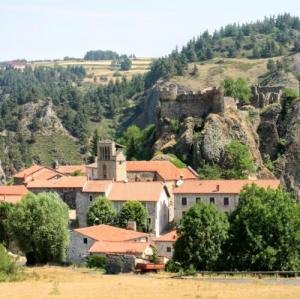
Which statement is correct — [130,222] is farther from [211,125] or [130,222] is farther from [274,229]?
[211,125]

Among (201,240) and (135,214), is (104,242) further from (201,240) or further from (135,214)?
(201,240)

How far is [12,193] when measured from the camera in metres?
110

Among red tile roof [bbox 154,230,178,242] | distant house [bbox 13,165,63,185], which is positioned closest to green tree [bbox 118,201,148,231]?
red tile roof [bbox 154,230,178,242]

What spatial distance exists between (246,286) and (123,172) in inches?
2174

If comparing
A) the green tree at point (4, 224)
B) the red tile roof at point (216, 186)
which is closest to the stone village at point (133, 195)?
the red tile roof at point (216, 186)

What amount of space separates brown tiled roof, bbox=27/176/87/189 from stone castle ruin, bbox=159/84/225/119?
25732mm

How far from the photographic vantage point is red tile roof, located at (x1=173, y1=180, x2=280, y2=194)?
97938mm

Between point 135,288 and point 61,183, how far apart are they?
51411 millimetres

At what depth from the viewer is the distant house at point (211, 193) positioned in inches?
3841

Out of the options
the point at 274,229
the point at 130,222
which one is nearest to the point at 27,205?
the point at 130,222

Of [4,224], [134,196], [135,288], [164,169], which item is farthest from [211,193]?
[135,288]

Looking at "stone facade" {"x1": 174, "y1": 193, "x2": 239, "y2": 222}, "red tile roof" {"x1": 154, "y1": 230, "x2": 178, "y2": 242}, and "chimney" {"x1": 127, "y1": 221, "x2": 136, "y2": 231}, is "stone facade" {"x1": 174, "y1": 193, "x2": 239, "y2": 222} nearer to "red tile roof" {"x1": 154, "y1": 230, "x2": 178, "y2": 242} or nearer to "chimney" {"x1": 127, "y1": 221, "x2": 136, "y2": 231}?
"red tile roof" {"x1": 154, "y1": 230, "x2": 178, "y2": 242}

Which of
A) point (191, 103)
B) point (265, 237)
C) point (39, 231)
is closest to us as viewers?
point (265, 237)

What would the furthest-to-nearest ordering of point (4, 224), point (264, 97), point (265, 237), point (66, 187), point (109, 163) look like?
point (264, 97)
point (109, 163)
point (66, 187)
point (4, 224)
point (265, 237)
